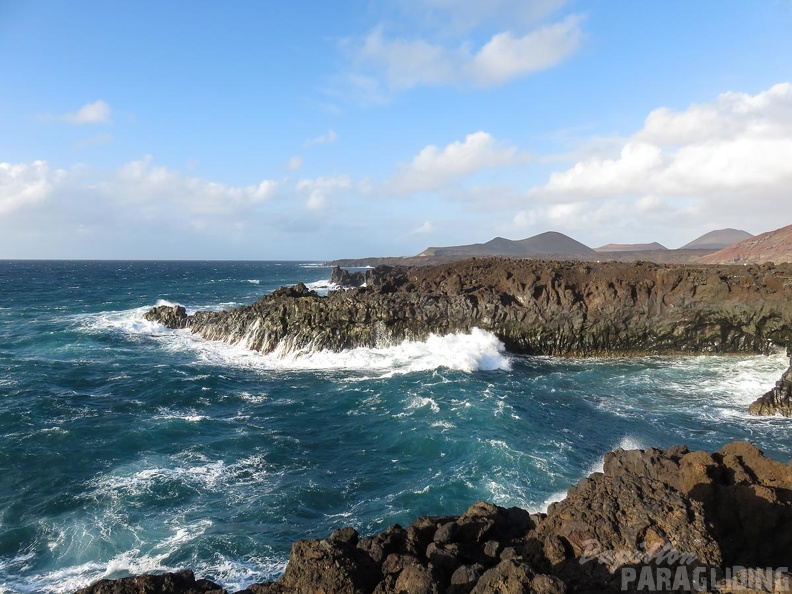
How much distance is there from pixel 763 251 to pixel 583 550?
260 ft

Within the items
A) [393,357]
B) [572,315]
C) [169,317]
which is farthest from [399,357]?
[169,317]

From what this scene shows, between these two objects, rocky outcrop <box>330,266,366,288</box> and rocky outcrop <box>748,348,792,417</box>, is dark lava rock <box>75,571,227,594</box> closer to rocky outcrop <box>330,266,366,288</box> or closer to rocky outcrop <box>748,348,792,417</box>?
rocky outcrop <box>748,348,792,417</box>

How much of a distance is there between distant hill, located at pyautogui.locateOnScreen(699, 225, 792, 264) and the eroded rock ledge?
6485 centimetres

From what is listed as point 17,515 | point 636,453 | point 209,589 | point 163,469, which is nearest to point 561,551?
point 636,453

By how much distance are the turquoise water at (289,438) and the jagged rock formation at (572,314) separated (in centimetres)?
153

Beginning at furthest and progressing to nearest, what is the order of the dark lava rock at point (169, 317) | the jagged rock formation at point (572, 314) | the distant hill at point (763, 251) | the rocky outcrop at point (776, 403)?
the distant hill at point (763, 251) → the dark lava rock at point (169, 317) → the jagged rock formation at point (572, 314) → the rocky outcrop at point (776, 403)

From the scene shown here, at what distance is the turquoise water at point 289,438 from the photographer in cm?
1082

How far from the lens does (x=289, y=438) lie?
54.5 feet

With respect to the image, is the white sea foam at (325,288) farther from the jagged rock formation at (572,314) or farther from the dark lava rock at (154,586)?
the dark lava rock at (154,586)

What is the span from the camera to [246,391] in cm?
2269

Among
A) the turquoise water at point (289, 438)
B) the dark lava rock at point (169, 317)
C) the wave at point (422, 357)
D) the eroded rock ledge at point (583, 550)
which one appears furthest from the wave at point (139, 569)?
the dark lava rock at point (169, 317)

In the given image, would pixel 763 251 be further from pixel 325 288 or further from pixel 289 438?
pixel 289 438

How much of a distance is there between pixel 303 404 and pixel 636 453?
14177 millimetres

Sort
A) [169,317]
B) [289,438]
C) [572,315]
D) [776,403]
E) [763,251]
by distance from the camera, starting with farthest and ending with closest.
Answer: [763,251], [169,317], [572,315], [776,403], [289,438]
